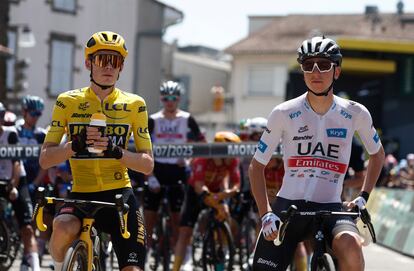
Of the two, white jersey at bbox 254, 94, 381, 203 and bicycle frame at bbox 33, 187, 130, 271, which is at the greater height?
white jersey at bbox 254, 94, 381, 203

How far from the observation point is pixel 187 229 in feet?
39.8

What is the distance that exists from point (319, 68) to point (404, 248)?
11.1 m

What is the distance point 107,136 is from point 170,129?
5856 millimetres

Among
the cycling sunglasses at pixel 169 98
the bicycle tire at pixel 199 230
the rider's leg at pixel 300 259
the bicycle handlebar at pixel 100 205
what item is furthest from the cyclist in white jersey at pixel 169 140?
the bicycle handlebar at pixel 100 205

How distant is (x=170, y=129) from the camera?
12906mm

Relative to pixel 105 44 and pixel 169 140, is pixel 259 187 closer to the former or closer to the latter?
pixel 105 44

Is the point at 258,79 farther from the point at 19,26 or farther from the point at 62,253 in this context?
the point at 62,253

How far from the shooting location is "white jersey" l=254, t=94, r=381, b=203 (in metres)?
7.02

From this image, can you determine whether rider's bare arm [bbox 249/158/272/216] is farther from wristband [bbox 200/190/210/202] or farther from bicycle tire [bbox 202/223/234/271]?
wristband [bbox 200/190/210/202]

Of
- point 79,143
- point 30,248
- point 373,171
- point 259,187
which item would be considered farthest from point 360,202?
point 30,248

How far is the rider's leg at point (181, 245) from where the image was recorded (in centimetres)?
1198

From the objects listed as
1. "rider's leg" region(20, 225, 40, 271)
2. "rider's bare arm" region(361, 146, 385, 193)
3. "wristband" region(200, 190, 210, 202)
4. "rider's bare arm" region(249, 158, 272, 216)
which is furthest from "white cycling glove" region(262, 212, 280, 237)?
"wristband" region(200, 190, 210, 202)

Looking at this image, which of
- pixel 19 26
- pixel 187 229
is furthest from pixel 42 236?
pixel 19 26

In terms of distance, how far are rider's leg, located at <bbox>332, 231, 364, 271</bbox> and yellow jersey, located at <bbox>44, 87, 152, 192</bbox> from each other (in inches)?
57.4
